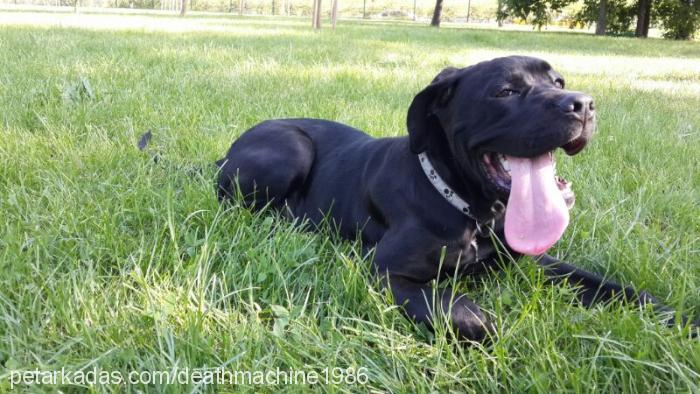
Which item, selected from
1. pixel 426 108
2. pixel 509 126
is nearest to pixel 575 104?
pixel 509 126

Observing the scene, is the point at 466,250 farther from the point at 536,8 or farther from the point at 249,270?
the point at 536,8

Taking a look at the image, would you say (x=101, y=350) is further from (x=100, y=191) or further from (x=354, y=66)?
(x=354, y=66)

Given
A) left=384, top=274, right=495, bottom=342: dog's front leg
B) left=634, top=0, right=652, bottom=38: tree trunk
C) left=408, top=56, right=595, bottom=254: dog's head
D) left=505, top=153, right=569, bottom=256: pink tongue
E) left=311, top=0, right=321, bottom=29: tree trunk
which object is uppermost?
left=634, top=0, right=652, bottom=38: tree trunk

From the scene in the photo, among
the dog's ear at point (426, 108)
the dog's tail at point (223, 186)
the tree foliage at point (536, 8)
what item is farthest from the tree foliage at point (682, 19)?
the dog's tail at point (223, 186)

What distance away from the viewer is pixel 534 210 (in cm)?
217

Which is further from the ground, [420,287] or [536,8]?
[536,8]

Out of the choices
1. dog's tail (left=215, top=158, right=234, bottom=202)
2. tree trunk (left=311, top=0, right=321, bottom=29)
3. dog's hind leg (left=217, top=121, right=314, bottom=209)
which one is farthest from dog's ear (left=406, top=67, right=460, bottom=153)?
tree trunk (left=311, top=0, right=321, bottom=29)

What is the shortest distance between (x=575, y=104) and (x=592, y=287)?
0.75m

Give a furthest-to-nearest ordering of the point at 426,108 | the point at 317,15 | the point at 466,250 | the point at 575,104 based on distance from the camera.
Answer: the point at 317,15, the point at 426,108, the point at 466,250, the point at 575,104

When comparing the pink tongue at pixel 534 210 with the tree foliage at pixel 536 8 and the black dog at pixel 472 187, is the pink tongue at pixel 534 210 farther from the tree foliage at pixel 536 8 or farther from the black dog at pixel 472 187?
the tree foliage at pixel 536 8

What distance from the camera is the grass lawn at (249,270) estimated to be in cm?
162

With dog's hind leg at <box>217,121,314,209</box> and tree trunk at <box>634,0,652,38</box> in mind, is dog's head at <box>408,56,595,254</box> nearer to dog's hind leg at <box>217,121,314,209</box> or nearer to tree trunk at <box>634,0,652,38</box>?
dog's hind leg at <box>217,121,314,209</box>

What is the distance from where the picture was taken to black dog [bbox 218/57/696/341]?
6.95 ft

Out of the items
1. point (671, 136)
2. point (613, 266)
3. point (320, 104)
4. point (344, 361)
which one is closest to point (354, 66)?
point (320, 104)
